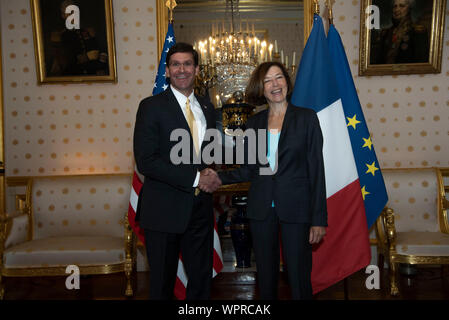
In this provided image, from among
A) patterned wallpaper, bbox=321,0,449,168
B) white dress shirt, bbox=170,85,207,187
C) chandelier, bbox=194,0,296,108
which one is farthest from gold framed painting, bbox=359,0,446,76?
white dress shirt, bbox=170,85,207,187

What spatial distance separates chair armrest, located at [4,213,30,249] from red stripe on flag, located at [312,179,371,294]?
108 inches

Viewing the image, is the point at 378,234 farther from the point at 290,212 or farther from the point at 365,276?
the point at 290,212

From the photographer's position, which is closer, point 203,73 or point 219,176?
point 219,176

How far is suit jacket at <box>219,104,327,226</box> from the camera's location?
2100mm

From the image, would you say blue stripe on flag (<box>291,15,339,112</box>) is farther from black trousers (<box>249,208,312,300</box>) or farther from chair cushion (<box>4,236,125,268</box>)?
chair cushion (<box>4,236,125,268</box>)

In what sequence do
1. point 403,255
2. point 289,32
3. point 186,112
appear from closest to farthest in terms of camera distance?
point 186,112, point 403,255, point 289,32

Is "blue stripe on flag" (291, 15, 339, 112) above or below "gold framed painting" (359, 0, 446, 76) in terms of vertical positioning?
below

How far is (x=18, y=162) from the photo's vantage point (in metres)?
4.34

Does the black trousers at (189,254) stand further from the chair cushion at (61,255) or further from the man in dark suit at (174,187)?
the chair cushion at (61,255)

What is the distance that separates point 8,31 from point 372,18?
13.4 ft

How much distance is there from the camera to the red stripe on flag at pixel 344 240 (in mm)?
2887

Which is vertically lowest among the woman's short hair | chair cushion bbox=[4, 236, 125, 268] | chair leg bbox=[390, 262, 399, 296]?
chair leg bbox=[390, 262, 399, 296]

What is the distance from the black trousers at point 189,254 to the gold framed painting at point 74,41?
264 cm

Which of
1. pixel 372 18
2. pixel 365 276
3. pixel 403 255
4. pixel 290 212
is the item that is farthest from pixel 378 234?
pixel 372 18
